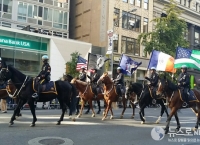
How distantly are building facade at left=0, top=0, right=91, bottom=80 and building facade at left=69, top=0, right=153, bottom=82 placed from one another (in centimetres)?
393

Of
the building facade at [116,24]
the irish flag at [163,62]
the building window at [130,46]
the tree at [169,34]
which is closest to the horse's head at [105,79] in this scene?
the irish flag at [163,62]

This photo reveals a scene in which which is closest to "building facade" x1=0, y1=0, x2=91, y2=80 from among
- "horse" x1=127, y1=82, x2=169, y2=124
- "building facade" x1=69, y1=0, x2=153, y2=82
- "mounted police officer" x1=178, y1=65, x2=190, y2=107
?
"building facade" x1=69, y1=0, x2=153, y2=82

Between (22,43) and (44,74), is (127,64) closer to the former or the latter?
(44,74)

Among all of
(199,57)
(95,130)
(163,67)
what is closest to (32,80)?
(95,130)

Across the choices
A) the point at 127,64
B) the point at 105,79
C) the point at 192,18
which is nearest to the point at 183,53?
the point at 105,79

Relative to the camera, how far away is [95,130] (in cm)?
1038

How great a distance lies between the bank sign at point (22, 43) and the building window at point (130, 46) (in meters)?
13.7

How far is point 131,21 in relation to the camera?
142 feet

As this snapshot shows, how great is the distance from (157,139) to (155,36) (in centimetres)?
2621

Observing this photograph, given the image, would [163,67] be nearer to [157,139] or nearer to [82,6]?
[157,139]

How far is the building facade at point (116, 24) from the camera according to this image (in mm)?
40312

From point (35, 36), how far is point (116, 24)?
44.2ft

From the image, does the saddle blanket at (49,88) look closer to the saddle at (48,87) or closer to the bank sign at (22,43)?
the saddle at (48,87)

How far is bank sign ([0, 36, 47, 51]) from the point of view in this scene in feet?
99.1
